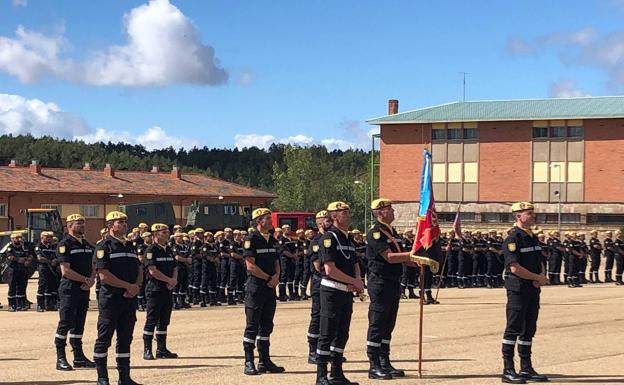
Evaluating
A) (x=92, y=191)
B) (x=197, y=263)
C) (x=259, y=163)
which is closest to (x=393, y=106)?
(x=92, y=191)

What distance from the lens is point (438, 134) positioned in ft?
220

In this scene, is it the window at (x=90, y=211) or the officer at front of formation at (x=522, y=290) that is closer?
the officer at front of formation at (x=522, y=290)

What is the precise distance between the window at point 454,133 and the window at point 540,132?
5068 millimetres

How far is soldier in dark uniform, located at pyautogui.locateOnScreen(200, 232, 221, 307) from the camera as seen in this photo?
931 inches

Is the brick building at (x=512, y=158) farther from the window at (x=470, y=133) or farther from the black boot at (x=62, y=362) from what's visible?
the black boot at (x=62, y=362)

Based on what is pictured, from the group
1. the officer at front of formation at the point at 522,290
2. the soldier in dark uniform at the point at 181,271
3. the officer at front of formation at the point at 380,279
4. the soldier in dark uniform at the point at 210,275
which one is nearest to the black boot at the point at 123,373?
the officer at front of formation at the point at 380,279

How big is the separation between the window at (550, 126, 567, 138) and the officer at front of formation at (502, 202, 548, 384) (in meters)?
53.0

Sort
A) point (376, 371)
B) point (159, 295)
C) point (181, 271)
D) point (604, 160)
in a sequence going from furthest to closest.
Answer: point (604, 160)
point (181, 271)
point (159, 295)
point (376, 371)

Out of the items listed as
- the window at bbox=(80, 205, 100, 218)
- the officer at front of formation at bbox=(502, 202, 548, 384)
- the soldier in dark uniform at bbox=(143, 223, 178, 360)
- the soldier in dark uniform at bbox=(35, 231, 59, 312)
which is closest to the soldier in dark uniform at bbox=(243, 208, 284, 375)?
the soldier in dark uniform at bbox=(143, 223, 178, 360)

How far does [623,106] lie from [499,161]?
8420 mm

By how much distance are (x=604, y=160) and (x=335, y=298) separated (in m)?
53.4

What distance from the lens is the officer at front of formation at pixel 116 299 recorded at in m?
10.9

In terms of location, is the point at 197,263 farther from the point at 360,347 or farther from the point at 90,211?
the point at 90,211

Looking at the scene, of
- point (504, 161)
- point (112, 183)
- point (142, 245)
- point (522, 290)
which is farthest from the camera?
point (112, 183)
